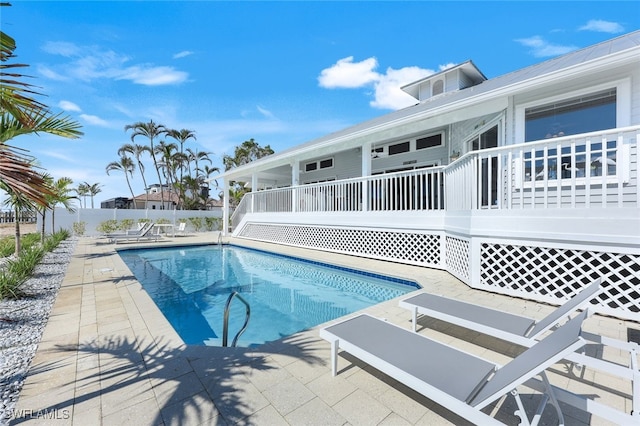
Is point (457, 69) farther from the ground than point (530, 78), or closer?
farther from the ground

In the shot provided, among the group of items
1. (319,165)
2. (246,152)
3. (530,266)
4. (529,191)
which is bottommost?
(530,266)

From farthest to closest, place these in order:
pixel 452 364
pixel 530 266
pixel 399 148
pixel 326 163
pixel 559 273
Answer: pixel 326 163 → pixel 399 148 → pixel 530 266 → pixel 559 273 → pixel 452 364

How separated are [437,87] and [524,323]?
41.8 ft

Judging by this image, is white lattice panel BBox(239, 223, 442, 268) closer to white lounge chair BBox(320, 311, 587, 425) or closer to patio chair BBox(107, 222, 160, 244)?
white lounge chair BBox(320, 311, 587, 425)

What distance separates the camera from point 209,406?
2326 mm

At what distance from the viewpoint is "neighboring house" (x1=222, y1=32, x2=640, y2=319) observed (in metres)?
4.64

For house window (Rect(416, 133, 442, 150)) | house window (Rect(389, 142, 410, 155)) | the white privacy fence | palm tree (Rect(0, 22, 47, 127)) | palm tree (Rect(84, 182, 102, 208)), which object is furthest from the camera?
palm tree (Rect(84, 182, 102, 208))

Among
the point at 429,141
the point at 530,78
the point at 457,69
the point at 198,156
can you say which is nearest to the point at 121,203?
the point at 198,156

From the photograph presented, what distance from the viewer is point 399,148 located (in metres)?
12.6

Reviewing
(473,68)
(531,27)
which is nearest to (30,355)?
(531,27)

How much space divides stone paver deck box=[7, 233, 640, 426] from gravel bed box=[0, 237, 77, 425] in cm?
9

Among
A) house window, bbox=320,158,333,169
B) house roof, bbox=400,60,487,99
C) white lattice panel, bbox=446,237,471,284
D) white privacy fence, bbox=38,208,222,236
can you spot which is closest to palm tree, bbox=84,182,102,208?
white privacy fence, bbox=38,208,222,236

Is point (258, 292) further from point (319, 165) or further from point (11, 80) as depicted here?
point (319, 165)

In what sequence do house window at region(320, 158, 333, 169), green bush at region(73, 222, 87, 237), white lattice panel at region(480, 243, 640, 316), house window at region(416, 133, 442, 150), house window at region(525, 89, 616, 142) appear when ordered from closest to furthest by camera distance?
white lattice panel at region(480, 243, 640, 316) → house window at region(525, 89, 616, 142) → house window at region(416, 133, 442, 150) → house window at region(320, 158, 333, 169) → green bush at region(73, 222, 87, 237)
